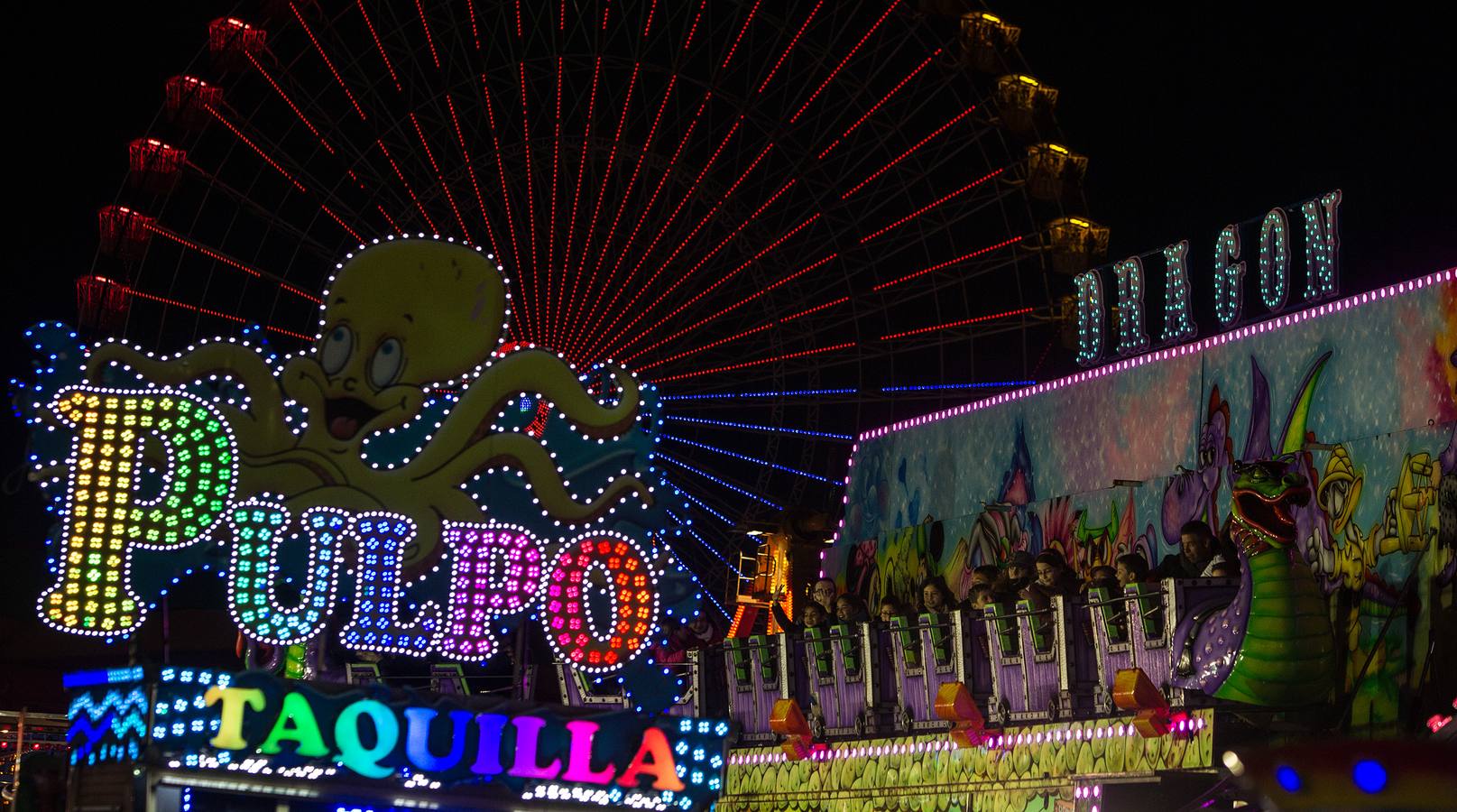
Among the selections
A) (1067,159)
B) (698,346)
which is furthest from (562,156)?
(1067,159)

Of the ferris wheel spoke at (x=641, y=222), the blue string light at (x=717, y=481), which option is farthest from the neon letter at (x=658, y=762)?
the ferris wheel spoke at (x=641, y=222)

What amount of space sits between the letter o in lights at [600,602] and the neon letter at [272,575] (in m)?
2.37

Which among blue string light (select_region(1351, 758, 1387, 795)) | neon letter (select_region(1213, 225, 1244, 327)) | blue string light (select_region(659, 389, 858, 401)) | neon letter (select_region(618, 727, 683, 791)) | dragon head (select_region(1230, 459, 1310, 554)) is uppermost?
neon letter (select_region(1213, 225, 1244, 327))

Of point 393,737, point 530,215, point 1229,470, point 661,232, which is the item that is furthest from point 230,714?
point 661,232

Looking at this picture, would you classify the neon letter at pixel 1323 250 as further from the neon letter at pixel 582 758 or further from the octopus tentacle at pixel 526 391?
the neon letter at pixel 582 758

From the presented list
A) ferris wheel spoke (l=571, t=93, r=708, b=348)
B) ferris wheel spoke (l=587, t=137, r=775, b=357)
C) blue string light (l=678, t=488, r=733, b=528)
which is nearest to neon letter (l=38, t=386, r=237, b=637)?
ferris wheel spoke (l=587, t=137, r=775, b=357)

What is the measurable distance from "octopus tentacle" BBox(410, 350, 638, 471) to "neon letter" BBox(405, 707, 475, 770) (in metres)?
3.33

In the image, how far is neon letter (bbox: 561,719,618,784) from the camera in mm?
19828

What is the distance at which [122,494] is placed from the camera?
2006 cm

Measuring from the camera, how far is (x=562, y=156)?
32.4 m

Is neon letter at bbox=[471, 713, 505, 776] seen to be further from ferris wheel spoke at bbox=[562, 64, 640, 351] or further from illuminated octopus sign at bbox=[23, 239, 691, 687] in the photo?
ferris wheel spoke at bbox=[562, 64, 640, 351]

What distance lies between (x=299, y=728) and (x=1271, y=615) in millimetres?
8555

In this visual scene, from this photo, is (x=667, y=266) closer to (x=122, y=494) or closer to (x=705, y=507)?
(x=705, y=507)

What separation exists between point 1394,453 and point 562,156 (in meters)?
16.4
